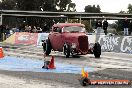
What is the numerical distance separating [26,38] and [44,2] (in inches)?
3165

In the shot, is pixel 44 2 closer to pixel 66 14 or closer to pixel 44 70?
pixel 66 14

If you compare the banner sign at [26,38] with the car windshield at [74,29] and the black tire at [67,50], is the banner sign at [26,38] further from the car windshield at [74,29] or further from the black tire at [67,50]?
the black tire at [67,50]

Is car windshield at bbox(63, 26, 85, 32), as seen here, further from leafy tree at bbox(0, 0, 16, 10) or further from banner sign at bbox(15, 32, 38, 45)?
leafy tree at bbox(0, 0, 16, 10)

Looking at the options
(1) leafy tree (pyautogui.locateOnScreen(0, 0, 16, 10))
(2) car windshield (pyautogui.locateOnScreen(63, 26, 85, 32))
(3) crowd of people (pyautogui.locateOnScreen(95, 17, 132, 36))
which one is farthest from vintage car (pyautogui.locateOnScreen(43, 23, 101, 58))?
(1) leafy tree (pyautogui.locateOnScreen(0, 0, 16, 10))

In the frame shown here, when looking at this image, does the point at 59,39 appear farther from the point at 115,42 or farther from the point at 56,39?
the point at 115,42

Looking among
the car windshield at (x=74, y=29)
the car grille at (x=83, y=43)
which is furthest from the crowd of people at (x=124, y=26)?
the car grille at (x=83, y=43)

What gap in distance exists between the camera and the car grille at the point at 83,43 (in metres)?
22.5

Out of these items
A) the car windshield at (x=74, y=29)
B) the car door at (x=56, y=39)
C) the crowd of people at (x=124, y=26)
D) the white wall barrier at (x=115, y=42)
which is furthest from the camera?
the crowd of people at (x=124, y=26)

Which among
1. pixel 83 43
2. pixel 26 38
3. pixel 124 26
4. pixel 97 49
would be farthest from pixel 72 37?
pixel 26 38

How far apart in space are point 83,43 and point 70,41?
2.37ft

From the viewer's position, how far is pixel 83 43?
22578 mm

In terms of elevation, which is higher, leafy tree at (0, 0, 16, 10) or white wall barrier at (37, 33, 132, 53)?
leafy tree at (0, 0, 16, 10)

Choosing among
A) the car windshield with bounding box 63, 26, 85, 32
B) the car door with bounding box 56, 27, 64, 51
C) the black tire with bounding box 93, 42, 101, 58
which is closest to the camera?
the black tire with bounding box 93, 42, 101, 58

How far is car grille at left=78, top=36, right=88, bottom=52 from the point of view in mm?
22469
